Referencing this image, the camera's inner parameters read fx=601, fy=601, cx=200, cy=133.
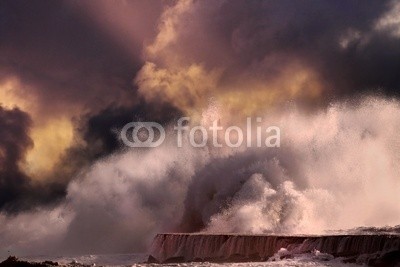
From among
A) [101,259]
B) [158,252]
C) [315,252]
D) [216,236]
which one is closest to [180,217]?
[101,259]

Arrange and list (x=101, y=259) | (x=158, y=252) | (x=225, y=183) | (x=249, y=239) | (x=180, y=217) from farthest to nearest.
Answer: (x=180, y=217) → (x=225, y=183) → (x=101, y=259) → (x=158, y=252) → (x=249, y=239)

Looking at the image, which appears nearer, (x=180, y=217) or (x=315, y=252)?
(x=315, y=252)

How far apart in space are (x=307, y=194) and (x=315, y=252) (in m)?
22.3

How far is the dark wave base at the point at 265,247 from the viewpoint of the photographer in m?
24.2

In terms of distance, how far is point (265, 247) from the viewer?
94.9 feet

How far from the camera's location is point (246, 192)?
47.7m

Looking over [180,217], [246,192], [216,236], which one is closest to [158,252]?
[216,236]

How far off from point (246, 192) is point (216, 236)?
16.3 metres

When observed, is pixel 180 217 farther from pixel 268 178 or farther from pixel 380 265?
pixel 380 265

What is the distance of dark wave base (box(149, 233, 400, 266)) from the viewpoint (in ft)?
79.3

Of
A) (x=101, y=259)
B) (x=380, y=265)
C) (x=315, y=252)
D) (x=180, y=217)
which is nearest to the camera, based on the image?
(x=380, y=265)

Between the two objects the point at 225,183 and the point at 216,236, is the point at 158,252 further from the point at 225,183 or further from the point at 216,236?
the point at 225,183

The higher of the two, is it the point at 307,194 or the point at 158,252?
the point at 307,194

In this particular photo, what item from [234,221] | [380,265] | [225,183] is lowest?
[380,265]
